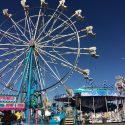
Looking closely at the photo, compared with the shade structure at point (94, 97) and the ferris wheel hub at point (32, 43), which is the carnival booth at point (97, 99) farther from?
the ferris wheel hub at point (32, 43)

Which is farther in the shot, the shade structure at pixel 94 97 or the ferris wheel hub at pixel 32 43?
the shade structure at pixel 94 97

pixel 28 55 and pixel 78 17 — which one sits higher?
pixel 78 17

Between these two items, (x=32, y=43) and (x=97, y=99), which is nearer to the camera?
(x=32, y=43)

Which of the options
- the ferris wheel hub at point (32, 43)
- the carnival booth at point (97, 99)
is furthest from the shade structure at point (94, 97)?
the ferris wheel hub at point (32, 43)

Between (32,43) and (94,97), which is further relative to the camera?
(94,97)

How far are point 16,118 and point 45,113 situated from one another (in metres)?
10.7

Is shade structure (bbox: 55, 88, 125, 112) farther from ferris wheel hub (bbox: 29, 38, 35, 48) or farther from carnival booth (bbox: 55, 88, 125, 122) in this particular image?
ferris wheel hub (bbox: 29, 38, 35, 48)

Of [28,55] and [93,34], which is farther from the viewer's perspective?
[93,34]

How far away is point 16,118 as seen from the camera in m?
31.3

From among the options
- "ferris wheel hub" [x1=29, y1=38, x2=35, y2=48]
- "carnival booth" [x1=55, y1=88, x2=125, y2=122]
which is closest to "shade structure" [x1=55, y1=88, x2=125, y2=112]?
"carnival booth" [x1=55, y1=88, x2=125, y2=122]

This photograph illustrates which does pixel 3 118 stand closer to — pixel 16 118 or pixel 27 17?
pixel 16 118

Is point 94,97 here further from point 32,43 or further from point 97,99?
point 32,43

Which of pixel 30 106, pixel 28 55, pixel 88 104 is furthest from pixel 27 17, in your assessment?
pixel 88 104

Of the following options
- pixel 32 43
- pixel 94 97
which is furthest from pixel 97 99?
pixel 32 43
